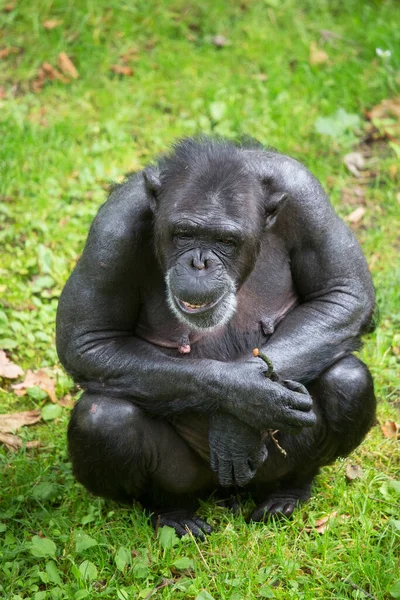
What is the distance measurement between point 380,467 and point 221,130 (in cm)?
425

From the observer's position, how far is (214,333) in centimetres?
556

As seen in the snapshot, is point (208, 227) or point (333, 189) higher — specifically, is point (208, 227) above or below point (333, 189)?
above

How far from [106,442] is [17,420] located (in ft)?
4.78

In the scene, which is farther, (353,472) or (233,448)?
(353,472)

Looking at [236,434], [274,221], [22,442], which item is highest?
[274,221]

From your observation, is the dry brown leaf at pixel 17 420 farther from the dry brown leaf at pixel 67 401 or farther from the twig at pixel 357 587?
the twig at pixel 357 587

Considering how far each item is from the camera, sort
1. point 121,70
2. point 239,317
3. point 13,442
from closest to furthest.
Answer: point 239,317
point 13,442
point 121,70

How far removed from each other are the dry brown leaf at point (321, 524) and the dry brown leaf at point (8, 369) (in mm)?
2500

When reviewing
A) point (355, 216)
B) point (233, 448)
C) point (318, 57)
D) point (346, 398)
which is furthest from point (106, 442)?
point (318, 57)

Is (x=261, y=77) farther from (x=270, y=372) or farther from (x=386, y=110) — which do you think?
(x=270, y=372)

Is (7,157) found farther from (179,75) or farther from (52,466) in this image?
(52,466)

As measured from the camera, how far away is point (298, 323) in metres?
5.52

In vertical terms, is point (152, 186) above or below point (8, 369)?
above

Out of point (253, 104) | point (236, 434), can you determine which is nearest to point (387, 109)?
point (253, 104)
